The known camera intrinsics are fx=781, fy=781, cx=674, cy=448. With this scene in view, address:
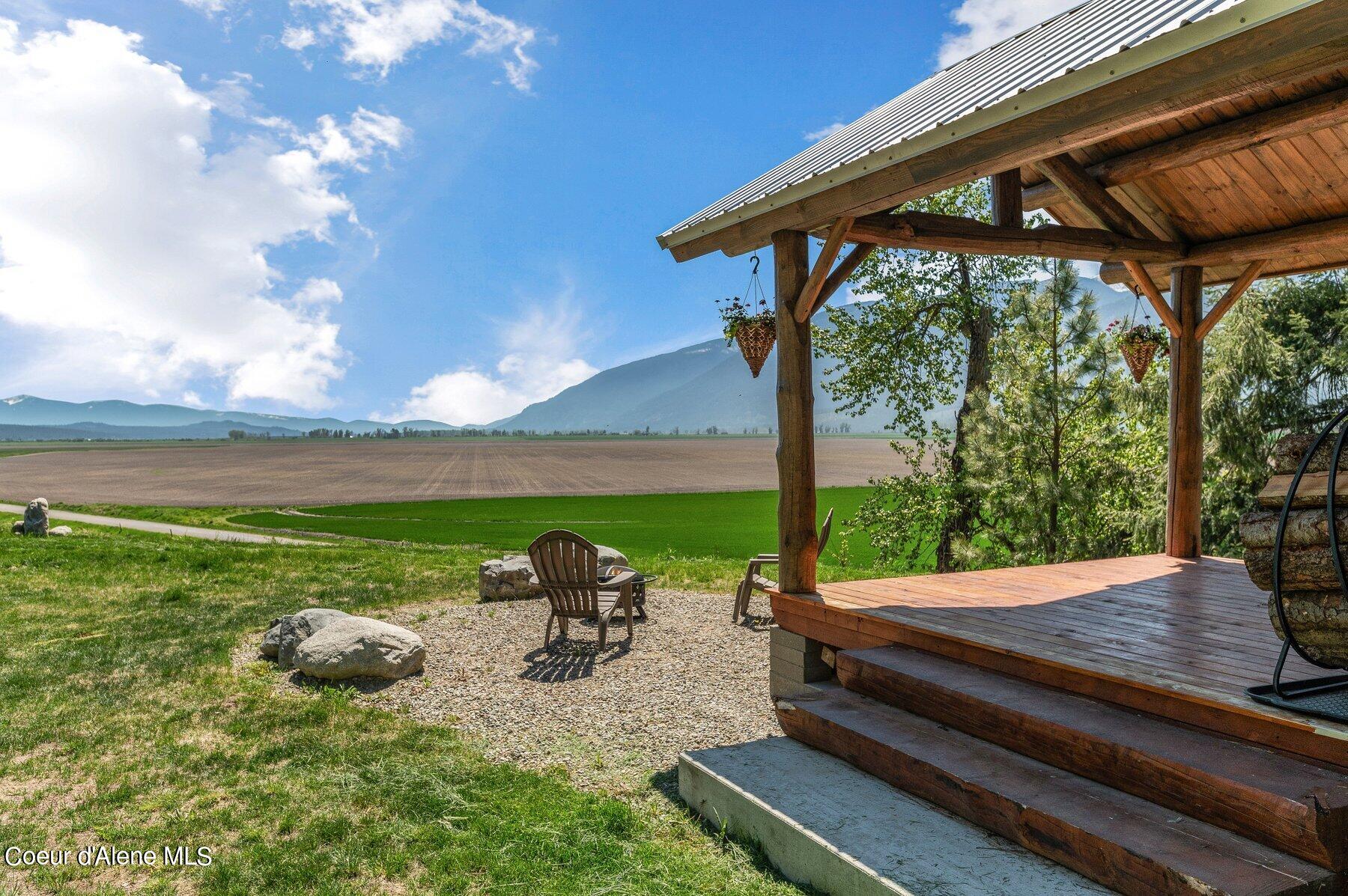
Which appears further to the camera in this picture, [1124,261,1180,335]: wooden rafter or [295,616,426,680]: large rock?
[1124,261,1180,335]: wooden rafter

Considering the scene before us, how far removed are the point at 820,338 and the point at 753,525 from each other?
9.32 meters

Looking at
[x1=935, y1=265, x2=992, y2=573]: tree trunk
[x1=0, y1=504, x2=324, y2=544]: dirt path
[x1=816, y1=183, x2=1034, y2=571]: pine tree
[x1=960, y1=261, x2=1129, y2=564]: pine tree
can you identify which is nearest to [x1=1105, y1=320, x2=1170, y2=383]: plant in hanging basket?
[x1=960, y1=261, x2=1129, y2=564]: pine tree

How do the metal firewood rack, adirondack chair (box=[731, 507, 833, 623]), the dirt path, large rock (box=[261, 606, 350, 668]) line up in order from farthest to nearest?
the dirt path, adirondack chair (box=[731, 507, 833, 623]), large rock (box=[261, 606, 350, 668]), the metal firewood rack

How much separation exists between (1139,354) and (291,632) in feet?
25.7

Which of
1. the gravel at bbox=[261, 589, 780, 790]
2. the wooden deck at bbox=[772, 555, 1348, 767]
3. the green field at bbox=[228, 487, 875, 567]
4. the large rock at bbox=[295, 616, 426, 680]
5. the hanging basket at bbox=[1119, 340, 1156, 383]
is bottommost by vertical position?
the green field at bbox=[228, 487, 875, 567]

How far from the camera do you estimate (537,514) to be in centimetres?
2634

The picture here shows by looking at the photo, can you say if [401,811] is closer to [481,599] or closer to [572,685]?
[572,685]

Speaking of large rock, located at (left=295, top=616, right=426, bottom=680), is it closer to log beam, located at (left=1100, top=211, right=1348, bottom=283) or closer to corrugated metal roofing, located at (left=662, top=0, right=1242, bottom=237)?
corrugated metal roofing, located at (left=662, top=0, right=1242, bottom=237)

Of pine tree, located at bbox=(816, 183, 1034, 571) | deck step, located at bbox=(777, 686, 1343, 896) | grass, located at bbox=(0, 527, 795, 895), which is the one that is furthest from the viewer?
pine tree, located at bbox=(816, 183, 1034, 571)

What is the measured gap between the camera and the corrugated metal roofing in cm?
306

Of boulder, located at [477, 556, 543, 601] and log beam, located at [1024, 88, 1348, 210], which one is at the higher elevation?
log beam, located at [1024, 88, 1348, 210]

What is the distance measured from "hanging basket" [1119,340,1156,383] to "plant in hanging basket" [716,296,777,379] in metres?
4.07

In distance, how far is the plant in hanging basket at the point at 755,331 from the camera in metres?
5.21

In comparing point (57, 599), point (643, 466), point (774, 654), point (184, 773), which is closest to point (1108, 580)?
point (774, 654)
